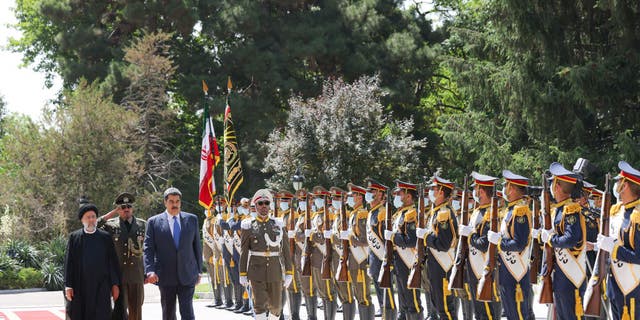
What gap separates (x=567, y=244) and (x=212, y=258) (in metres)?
11.0

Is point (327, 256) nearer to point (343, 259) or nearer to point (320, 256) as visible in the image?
point (343, 259)

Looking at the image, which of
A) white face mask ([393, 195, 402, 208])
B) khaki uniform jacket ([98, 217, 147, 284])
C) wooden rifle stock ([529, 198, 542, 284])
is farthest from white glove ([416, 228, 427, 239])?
khaki uniform jacket ([98, 217, 147, 284])

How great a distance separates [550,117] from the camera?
75.2ft

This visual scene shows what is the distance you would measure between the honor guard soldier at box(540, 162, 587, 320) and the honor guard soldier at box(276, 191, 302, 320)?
4.83 m

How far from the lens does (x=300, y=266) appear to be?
14.7m

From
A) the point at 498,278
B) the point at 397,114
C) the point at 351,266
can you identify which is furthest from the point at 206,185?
the point at 397,114

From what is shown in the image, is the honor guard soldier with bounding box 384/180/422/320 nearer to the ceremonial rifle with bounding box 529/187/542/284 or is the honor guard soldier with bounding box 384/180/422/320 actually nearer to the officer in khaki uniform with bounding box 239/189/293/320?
the officer in khaki uniform with bounding box 239/189/293/320

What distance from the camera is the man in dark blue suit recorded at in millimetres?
10656

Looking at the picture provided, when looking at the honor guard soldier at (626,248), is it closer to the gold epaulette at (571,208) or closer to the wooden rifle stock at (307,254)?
the gold epaulette at (571,208)

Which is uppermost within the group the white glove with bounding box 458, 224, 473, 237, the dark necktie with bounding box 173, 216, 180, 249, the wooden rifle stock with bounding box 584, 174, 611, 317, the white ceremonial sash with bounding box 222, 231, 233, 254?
the white ceremonial sash with bounding box 222, 231, 233, 254

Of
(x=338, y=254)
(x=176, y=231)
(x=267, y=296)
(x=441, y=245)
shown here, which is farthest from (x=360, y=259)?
(x=176, y=231)

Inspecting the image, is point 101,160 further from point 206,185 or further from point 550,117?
point 550,117

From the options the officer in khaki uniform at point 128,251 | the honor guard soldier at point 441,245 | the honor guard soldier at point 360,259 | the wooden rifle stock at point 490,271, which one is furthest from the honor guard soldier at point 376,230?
the officer in khaki uniform at point 128,251

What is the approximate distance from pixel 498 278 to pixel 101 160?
21359 mm
